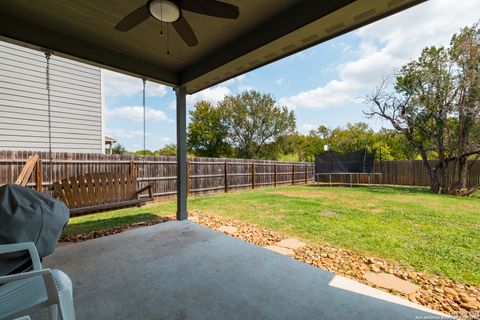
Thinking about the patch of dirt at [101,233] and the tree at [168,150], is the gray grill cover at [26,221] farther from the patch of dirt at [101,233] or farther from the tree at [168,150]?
the tree at [168,150]

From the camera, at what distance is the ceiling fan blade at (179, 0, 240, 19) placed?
1.88 metres

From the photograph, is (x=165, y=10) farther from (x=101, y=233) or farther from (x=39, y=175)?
(x=39, y=175)

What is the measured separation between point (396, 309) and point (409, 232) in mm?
2441

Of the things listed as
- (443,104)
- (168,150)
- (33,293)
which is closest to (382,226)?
(33,293)

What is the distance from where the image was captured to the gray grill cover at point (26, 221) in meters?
1.38

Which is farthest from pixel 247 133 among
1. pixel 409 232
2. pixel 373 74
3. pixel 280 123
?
pixel 409 232

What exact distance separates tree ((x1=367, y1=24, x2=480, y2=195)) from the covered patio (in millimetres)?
8845

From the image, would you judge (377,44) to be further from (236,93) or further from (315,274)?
(236,93)

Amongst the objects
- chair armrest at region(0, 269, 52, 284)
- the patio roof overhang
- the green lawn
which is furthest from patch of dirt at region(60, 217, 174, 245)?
chair armrest at region(0, 269, 52, 284)

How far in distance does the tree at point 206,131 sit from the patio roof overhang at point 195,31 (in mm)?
16636

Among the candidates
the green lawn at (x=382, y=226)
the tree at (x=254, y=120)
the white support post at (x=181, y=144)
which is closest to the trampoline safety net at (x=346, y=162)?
the green lawn at (x=382, y=226)

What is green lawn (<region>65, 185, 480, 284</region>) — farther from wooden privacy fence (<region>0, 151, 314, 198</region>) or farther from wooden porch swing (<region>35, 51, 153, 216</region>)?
wooden privacy fence (<region>0, 151, 314, 198</region>)

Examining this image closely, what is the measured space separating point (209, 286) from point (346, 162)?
11.1 metres

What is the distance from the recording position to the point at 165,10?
2014 millimetres
